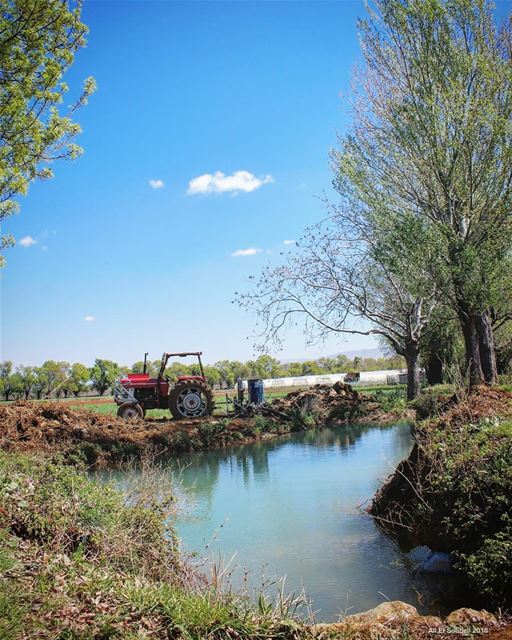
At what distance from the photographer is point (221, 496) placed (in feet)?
33.7

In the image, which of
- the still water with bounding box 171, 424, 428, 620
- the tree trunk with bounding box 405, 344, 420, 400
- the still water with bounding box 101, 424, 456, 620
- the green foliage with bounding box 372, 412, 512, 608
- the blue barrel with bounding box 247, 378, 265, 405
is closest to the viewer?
the green foliage with bounding box 372, 412, 512, 608

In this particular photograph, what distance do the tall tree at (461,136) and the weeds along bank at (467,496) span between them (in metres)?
5.27

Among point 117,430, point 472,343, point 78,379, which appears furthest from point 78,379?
point 472,343

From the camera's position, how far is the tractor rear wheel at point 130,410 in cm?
1891

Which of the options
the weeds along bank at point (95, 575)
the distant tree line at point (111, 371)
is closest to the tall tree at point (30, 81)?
the weeds along bank at point (95, 575)

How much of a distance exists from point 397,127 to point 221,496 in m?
9.53

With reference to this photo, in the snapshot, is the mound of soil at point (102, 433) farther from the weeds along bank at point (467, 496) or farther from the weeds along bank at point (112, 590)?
the weeds along bank at point (112, 590)

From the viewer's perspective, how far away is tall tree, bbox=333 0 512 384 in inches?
495

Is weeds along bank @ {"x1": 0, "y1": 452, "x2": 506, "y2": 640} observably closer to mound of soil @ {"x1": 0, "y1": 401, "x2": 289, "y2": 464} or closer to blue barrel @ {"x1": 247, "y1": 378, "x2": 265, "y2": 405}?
mound of soil @ {"x1": 0, "y1": 401, "x2": 289, "y2": 464}

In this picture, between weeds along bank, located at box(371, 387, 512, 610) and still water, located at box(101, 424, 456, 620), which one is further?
still water, located at box(101, 424, 456, 620)

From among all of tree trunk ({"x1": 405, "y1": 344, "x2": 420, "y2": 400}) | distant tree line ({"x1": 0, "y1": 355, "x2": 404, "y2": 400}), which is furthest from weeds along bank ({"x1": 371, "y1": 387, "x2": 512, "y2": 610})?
distant tree line ({"x1": 0, "y1": 355, "x2": 404, "y2": 400})

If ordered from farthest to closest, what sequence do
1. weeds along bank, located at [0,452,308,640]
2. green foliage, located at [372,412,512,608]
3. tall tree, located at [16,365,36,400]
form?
tall tree, located at [16,365,36,400] < green foliage, located at [372,412,512,608] < weeds along bank, located at [0,452,308,640]

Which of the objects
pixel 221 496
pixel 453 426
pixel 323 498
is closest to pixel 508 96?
pixel 453 426

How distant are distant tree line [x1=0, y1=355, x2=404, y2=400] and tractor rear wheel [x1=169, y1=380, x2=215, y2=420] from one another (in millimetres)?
24974
